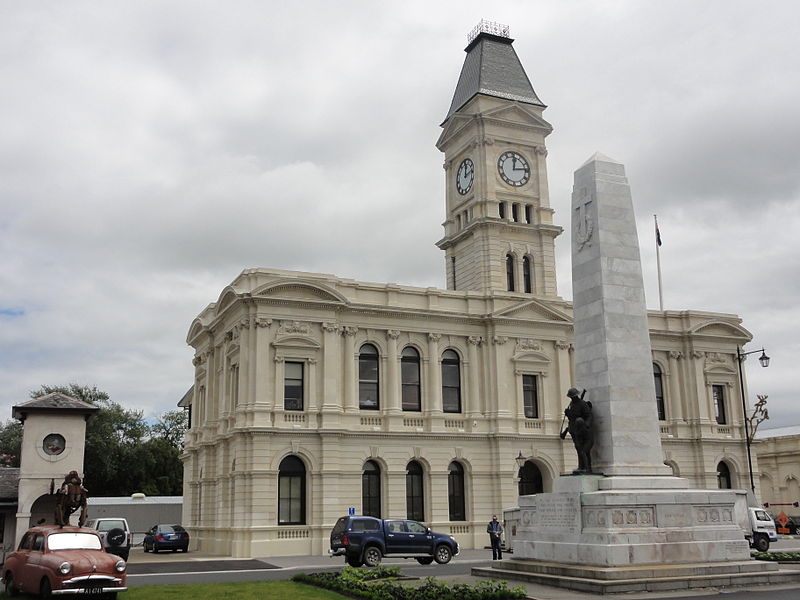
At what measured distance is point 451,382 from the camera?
43.8m

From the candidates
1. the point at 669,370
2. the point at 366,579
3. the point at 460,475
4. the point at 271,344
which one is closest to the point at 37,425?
the point at 271,344

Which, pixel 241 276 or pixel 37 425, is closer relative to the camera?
pixel 37 425

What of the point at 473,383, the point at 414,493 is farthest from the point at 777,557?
the point at 473,383

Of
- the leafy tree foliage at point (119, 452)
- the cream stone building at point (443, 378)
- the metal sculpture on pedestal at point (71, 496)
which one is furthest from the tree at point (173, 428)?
the metal sculpture on pedestal at point (71, 496)

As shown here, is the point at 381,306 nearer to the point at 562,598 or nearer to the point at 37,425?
the point at 37,425

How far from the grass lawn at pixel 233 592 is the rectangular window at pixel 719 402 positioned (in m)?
34.5

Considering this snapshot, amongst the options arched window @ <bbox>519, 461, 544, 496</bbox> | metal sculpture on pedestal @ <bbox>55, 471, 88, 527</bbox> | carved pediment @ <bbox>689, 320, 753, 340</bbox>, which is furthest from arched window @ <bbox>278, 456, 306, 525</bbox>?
carved pediment @ <bbox>689, 320, 753, 340</bbox>

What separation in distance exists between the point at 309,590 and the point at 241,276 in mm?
22266

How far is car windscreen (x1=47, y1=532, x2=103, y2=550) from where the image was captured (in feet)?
61.1

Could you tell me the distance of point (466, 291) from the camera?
44875mm

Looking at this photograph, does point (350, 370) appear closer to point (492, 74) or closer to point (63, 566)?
point (492, 74)

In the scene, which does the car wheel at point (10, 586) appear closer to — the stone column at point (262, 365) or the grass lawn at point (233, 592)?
the grass lawn at point (233, 592)

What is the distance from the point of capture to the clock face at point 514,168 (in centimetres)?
4843

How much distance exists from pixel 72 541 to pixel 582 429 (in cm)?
1227
